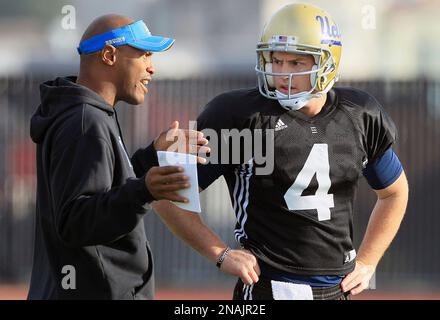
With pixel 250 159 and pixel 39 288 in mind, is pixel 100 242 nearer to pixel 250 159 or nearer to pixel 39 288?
pixel 39 288

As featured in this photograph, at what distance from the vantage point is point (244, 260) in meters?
4.35

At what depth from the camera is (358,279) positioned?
464 cm

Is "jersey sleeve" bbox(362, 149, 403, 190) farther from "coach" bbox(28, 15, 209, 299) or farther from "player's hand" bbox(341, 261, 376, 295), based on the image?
"coach" bbox(28, 15, 209, 299)

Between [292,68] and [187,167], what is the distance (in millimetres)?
1176

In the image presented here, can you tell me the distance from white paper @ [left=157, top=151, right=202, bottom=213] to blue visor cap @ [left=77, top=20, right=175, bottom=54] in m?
0.72

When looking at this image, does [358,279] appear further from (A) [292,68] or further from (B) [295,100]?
(A) [292,68]

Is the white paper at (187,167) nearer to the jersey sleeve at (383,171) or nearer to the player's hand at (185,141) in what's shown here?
the player's hand at (185,141)

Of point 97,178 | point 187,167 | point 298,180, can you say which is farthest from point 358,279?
point 97,178

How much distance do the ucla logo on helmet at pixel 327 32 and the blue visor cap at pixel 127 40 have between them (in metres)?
0.83

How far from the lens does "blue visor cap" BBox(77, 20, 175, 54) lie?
4203mm

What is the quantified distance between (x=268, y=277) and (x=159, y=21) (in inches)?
876

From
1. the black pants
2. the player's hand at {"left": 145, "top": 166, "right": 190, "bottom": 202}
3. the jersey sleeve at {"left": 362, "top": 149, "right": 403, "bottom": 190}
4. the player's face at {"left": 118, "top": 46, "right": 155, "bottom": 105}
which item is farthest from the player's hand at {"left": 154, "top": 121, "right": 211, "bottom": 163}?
the jersey sleeve at {"left": 362, "top": 149, "right": 403, "bottom": 190}

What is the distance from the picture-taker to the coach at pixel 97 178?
144 inches

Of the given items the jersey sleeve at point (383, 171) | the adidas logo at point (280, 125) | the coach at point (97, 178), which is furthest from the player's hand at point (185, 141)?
the jersey sleeve at point (383, 171)
